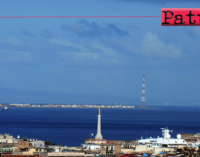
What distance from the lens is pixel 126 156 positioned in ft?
112

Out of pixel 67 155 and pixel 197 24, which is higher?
pixel 197 24

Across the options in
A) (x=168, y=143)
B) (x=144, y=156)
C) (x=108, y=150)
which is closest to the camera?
(x=144, y=156)

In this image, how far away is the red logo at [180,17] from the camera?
476 inches

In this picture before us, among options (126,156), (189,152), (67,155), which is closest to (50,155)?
(67,155)

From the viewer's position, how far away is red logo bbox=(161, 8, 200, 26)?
1208 centimetres

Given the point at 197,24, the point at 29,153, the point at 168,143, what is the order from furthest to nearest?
the point at 168,143 < the point at 29,153 < the point at 197,24

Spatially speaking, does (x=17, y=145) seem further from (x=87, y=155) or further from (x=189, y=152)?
(x=189, y=152)

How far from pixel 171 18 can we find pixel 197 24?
2.28 ft

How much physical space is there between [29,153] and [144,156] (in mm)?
8436

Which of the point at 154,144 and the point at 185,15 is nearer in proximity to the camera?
the point at 185,15

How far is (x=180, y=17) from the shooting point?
1223cm

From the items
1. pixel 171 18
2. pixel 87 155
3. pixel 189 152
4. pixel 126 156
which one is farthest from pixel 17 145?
pixel 171 18

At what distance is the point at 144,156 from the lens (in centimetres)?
3403

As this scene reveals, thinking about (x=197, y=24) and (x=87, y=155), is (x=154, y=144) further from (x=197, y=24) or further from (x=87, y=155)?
(x=197, y=24)
